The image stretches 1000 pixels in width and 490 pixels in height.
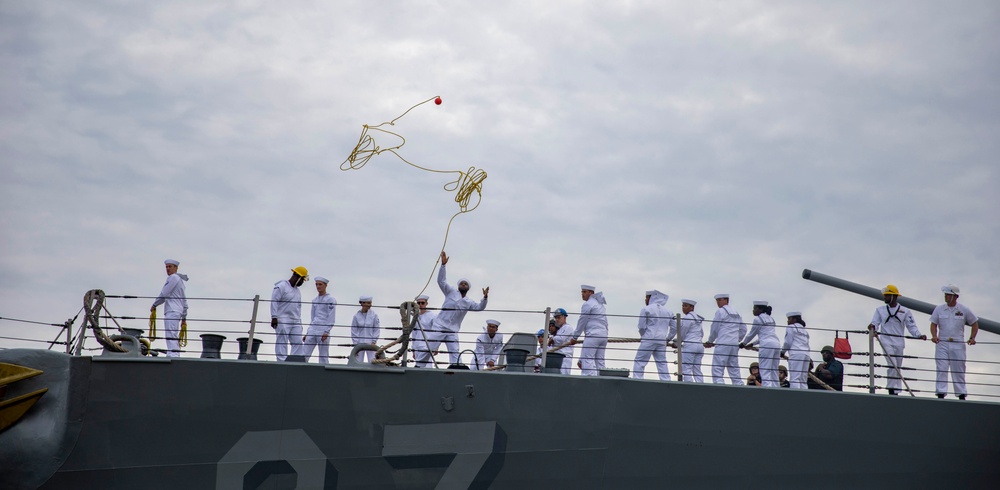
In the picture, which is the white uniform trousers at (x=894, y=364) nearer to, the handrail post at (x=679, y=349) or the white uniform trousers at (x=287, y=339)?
the handrail post at (x=679, y=349)

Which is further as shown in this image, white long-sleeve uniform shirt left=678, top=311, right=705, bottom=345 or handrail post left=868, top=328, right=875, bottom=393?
white long-sleeve uniform shirt left=678, top=311, right=705, bottom=345

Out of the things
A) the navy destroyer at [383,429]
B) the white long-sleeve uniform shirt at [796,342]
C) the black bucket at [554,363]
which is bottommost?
the navy destroyer at [383,429]

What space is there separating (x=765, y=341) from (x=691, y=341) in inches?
39.7

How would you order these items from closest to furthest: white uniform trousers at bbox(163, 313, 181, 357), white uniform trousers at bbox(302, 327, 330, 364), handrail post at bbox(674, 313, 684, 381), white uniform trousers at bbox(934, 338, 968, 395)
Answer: handrail post at bbox(674, 313, 684, 381) < white uniform trousers at bbox(934, 338, 968, 395) < white uniform trousers at bbox(163, 313, 181, 357) < white uniform trousers at bbox(302, 327, 330, 364)

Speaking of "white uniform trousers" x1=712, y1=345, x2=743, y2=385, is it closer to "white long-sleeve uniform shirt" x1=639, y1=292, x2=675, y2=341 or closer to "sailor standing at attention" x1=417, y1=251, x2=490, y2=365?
"white long-sleeve uniform shirt" x1=639, y1=292, x2=675, y2=341

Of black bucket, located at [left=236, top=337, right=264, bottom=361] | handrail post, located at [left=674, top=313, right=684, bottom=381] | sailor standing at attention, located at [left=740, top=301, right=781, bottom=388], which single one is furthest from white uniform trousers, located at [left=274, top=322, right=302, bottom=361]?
sailor standing at attention, located at [left=740, top=301, right=781, bottom=388]

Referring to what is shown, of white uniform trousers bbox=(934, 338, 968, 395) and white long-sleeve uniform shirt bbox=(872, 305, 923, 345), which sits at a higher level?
white long-sleeve uniform shirt bbox=(872, 305, 923, 345)

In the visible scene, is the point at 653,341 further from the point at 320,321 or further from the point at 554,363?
the point at 320,321

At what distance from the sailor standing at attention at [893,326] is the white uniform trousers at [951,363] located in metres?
0.25

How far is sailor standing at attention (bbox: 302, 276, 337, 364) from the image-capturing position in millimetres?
11180

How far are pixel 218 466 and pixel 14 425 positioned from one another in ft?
6.87

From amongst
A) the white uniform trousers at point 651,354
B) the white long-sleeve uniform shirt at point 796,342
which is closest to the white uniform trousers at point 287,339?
the white uniform trousers at point 651,354

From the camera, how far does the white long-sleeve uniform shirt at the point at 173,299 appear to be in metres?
11.5

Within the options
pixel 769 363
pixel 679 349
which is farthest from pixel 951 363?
pixel 679 349
